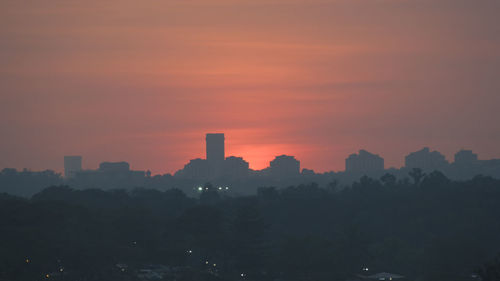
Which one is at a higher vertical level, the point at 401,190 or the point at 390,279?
the point at 401,190

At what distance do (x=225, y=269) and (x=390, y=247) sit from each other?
1361 cm

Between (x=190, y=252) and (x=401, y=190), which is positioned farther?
(x=401, y=190)

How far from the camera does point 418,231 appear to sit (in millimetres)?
85625

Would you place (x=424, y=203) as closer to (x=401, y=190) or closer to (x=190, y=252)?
(x=401, y=190)

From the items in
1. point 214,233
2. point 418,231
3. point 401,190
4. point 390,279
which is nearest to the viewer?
point 390,279

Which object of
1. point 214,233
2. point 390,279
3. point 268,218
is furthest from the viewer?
point 268,218

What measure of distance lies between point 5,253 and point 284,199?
4887cm

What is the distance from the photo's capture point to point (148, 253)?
74.2 m

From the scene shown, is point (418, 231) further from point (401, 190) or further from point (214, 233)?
point (401, 190)

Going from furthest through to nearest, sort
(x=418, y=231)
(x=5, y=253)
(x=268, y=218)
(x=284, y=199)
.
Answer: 1. (x=284, y=199)
2. (x=268, y=218)
3. (x=418, y=231)
4. (x=5, y=253)

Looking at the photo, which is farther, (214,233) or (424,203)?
(424,203)

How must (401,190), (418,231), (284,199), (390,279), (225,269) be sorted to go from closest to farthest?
1. (390,279)
2. (225,269)
3. (418,231)
4. (284,199)
5. (401,190)

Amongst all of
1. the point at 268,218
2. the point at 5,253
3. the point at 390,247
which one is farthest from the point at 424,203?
the point at 5,253

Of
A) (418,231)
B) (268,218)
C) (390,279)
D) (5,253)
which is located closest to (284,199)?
(268,218)
